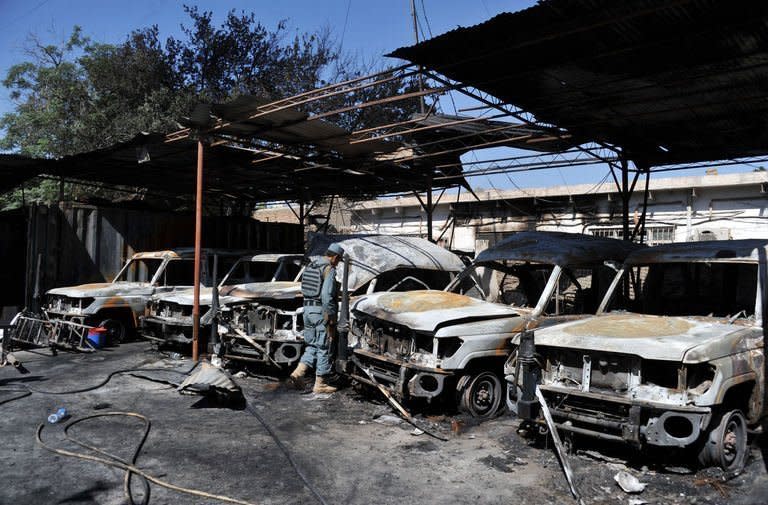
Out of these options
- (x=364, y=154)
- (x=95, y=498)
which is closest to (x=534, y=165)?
(x=364, y=154)

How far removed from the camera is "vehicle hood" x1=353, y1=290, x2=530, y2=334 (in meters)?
5.96

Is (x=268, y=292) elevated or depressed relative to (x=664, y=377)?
elevated

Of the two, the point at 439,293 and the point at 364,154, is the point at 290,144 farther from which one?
the point at 439,293

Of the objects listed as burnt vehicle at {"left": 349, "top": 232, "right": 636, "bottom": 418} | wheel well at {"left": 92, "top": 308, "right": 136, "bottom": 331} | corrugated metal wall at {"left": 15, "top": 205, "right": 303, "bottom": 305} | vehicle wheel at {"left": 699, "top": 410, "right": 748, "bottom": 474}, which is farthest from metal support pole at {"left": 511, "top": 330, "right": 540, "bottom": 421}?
corrugated metal wall at {"left": 15, "top": 205, "right": 303, "bottom": 305}

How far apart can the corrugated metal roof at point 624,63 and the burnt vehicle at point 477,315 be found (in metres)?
2.13

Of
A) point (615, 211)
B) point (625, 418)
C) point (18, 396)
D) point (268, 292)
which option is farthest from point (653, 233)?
point (18, 396)

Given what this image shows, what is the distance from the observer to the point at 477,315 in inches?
243

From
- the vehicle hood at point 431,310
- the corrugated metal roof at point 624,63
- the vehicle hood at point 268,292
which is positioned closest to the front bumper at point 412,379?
the vehicle hood at point 431,310

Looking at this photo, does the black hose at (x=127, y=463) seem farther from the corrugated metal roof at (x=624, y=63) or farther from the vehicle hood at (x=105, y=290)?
the corrugated metal roof at (x=624, y=63)

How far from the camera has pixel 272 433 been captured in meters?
5.51

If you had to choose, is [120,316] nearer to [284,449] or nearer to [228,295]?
[228,295]

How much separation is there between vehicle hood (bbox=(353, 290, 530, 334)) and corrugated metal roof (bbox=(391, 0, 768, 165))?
9.53ft

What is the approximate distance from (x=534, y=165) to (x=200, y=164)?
695 centimetres

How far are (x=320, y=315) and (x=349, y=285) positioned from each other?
47.5 inches
